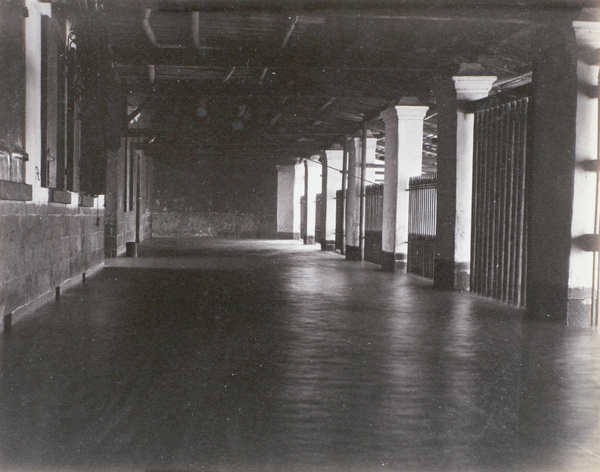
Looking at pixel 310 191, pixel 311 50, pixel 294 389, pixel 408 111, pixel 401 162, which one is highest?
pixel 311 50

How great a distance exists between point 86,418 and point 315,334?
3233 millimetres

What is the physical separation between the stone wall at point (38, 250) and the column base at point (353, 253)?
8.36m

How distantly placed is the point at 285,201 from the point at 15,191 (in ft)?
83.2

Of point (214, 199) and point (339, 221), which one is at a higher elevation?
point (214, 199)

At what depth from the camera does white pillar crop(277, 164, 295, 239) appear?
104 feet

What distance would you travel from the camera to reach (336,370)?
514cm

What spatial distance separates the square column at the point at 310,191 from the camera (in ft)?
88.2

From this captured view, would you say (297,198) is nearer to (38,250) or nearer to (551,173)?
(38,250)

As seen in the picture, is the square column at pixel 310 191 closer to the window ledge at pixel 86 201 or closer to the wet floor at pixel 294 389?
the window ledge at pixel 86 201

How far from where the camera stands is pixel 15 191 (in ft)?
22.7

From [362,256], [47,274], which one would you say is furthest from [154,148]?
[47,274]

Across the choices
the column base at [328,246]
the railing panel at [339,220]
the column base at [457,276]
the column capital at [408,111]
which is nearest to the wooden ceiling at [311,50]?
the column capital at [408,111]

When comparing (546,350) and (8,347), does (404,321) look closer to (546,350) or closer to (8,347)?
(546,350)

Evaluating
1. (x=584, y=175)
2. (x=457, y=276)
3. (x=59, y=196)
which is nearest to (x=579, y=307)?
(x=584, y=175)
